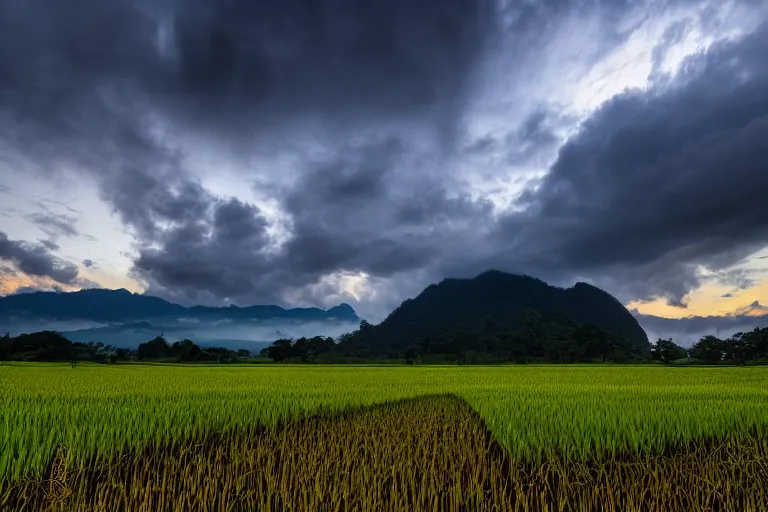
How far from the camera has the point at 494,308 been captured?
13275 cm

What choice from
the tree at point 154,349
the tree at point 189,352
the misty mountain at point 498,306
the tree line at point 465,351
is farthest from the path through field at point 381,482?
the misty mountain at point 498,306

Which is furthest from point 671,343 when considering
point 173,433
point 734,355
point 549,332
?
point 173,433

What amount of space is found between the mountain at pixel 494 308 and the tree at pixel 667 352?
1792 inches

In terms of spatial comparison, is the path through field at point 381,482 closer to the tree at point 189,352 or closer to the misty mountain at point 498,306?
the tree at point 189,352

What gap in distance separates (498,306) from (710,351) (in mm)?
80179

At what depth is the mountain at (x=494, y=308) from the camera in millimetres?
115938

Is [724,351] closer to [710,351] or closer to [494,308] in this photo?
[710,351]

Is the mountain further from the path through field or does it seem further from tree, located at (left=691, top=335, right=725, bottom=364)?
the path through field

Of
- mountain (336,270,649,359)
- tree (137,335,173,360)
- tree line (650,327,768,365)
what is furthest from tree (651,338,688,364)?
tree (137,335,173,360)

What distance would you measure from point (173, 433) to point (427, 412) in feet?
14.8

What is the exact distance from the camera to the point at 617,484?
3.63 meters

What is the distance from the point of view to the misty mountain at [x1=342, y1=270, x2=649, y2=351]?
407 feet

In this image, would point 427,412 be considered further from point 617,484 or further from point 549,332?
point 549,332

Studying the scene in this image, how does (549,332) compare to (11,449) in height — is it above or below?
above
